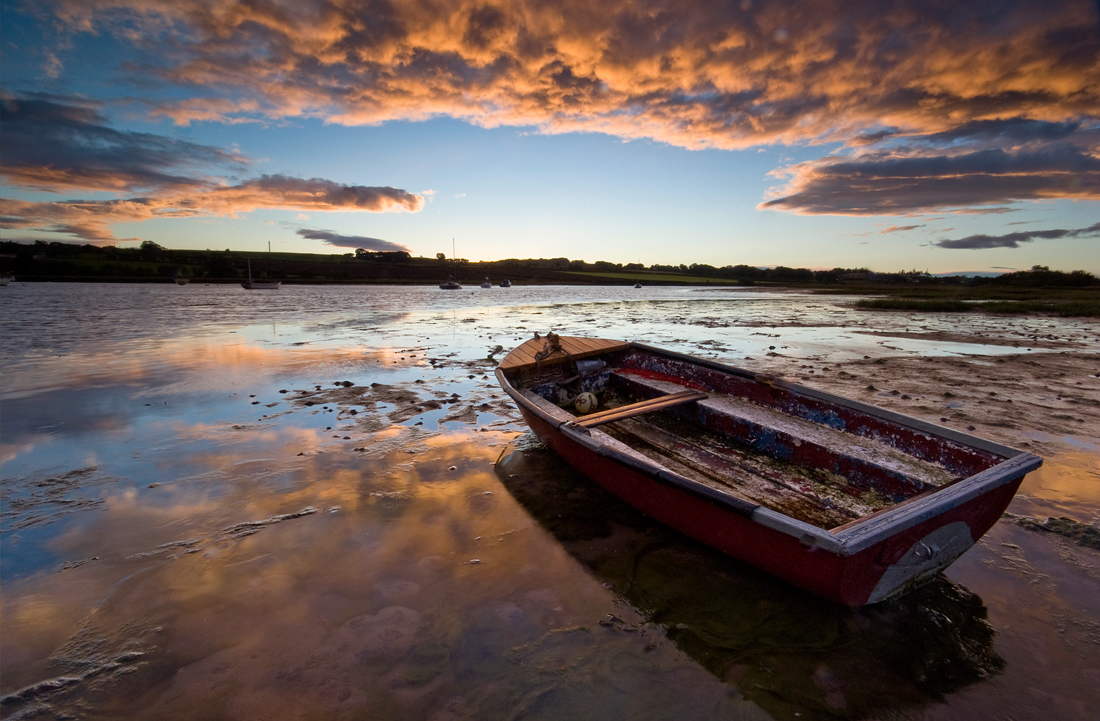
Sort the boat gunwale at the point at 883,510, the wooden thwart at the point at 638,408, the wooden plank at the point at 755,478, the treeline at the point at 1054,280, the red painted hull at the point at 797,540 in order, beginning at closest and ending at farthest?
the boat gunwale at the point at 883,510
the red painted hull at the point at 797,540
the wooden plank at the point at 755,478
the wooden thwart at the point at 638,408
the treeline at the point at 1054,280

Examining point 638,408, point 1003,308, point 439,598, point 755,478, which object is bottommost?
point 439,598

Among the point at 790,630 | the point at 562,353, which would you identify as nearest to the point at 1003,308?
the point at 562,353

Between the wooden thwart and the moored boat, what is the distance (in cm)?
3

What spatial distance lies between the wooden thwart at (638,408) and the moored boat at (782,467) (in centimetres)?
3

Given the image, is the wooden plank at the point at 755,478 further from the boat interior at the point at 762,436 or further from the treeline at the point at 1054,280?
the treeline at the point at 1054,280

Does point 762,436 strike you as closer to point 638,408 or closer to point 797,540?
point 638,408

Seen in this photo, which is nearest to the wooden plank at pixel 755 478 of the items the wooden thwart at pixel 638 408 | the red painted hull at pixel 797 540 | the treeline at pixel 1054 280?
the wooden thwart at pixel 638 408

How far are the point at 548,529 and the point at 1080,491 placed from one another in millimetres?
6250

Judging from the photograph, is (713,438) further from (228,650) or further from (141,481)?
(141,481)

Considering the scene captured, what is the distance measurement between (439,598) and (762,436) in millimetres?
4226

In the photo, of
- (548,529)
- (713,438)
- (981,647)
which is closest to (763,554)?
(981,647)

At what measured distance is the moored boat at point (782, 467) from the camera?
9.66ft

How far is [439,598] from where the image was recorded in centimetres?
359

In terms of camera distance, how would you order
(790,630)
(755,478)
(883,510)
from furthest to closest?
(755,478), (790,630), (883,510)
